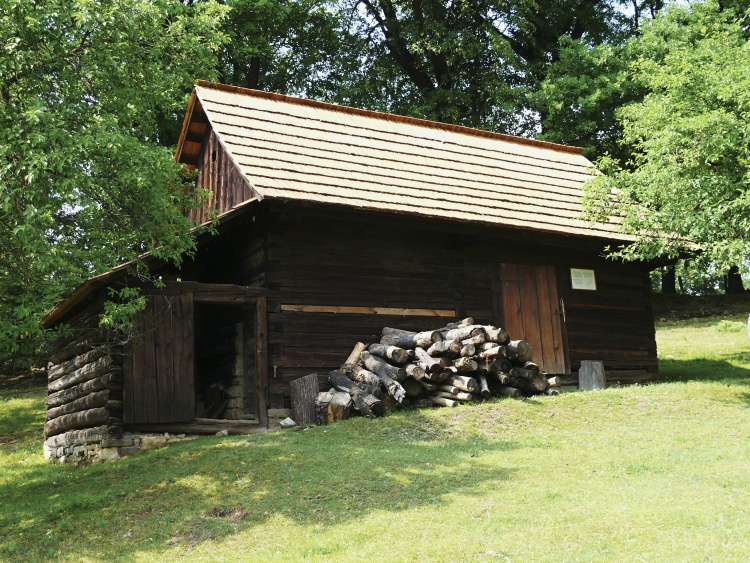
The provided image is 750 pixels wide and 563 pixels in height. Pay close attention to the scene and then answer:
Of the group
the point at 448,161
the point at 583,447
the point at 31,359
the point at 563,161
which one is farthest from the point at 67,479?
the point at 563,161

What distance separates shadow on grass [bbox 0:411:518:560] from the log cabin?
57.9 inches

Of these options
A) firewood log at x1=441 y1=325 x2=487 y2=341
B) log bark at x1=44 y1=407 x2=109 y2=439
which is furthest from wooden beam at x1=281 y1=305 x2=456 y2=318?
log bark at x1=44 y1=407 x2=109 y2=439

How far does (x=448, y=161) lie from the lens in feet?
54.6

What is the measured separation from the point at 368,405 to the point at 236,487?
335 cm

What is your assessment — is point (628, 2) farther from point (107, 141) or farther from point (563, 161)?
point (107, 141)

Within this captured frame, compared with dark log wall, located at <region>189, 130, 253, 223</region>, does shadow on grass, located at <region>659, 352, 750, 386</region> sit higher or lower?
lower

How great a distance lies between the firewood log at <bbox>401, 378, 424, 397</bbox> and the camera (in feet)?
39.2

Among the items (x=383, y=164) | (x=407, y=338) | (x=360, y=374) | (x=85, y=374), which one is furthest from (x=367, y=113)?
(x=85, y=374)

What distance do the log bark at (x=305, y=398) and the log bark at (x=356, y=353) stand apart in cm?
89

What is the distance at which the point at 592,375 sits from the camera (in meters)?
14.8

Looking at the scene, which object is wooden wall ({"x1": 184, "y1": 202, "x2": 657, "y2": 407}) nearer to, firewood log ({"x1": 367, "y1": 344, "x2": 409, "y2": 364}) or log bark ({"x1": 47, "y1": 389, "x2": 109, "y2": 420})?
firewood log ({"x1": 367, "y1": 344, "x2": 409, "y2": 364})

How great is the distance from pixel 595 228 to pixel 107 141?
10419 mm

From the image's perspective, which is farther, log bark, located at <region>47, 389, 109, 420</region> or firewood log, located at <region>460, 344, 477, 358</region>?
firewood log, located at <region>460, 344, 477, 358</region>

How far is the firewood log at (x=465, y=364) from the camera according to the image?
12.0 metres
